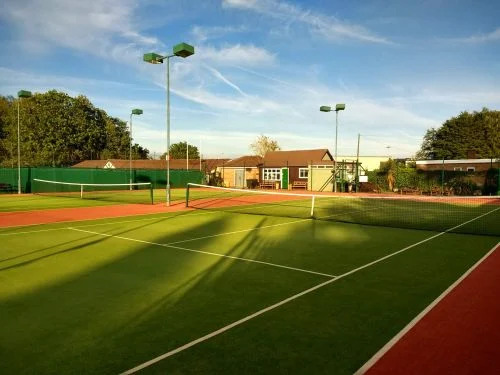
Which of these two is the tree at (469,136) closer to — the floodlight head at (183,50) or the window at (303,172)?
the window at (303,172)

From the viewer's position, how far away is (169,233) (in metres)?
11.9

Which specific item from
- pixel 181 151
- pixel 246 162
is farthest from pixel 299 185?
pixel 181 151

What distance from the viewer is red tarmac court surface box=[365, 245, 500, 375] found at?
153 inches

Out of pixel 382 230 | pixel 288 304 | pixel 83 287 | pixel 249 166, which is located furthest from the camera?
pixel 249 166

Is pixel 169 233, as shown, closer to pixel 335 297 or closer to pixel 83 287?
pixel 83 287

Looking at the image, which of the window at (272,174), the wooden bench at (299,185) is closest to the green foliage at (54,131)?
the window at (272,174)

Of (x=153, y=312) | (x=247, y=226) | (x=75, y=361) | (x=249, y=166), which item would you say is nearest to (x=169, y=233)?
(x=247, y=226)

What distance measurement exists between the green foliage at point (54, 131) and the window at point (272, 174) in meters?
36.5

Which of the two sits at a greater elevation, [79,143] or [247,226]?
[79,143]

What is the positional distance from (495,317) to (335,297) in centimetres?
211

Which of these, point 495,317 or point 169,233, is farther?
point 169,233

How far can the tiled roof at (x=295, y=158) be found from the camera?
46250 millimetres

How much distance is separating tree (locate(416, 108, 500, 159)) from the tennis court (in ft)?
197

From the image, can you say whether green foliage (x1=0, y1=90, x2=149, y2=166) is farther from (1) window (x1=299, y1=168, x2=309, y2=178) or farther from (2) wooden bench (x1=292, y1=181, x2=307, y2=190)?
(2) wooden bench (x1=292, y1=181, x2=307, y2=190)
